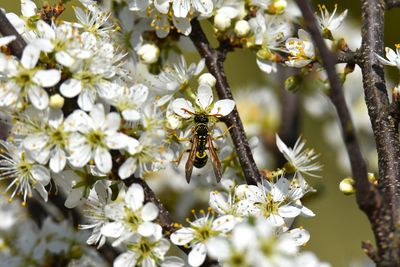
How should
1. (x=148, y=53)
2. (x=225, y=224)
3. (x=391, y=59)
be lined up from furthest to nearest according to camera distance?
(x=148, y=53) → (x=391, y=59) → (x=225, y=224)

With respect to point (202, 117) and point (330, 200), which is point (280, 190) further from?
point (330, 200)

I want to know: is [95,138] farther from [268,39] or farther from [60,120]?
[268,39]

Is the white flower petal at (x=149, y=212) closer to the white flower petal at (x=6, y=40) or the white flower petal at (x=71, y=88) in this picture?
the white flower petal at (x=71, y=88)

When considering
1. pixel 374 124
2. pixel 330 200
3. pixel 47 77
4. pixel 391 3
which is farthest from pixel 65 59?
pixel 330 200

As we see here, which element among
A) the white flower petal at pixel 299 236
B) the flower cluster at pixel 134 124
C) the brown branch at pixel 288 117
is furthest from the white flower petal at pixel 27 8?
the brown branch at pixel 288 117

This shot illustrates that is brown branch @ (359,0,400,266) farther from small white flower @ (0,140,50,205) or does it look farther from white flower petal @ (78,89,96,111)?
small white flower @ (0,140,50,205)

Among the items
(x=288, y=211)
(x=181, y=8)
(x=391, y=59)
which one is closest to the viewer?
(x=288, y=211)
